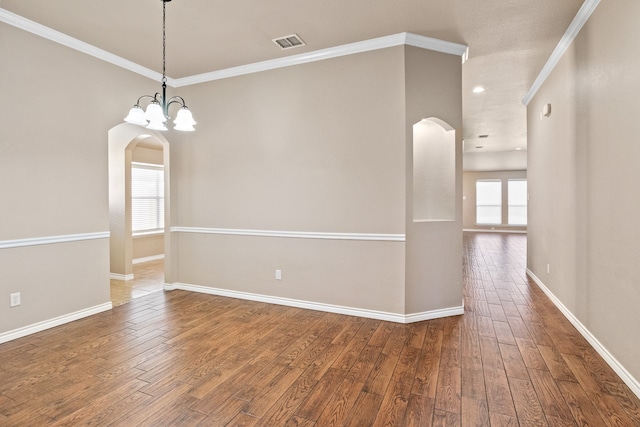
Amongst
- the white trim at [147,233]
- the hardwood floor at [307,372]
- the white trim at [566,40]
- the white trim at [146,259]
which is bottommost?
the hardwood floor at [307,372]

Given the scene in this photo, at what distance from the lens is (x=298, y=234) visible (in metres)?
3.91

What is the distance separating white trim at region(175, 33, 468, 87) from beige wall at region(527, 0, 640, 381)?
1.18 metres

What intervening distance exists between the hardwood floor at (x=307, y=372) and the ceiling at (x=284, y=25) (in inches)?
114

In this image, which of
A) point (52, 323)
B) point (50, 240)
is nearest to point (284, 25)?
point (50, 240)

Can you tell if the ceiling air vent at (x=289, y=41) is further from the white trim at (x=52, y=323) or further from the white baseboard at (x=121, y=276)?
the white baseboard at (x=121, y=276)

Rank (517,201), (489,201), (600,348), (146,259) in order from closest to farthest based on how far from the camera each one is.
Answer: (600,348) < (146,259) < (517,201) < (489,201)

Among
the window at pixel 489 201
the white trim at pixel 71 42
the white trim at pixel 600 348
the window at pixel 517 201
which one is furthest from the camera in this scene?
the window at pixel 489 201

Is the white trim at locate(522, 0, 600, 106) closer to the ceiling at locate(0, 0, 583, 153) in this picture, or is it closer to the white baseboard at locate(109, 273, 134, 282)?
the ceiling at locate(0, 0, 583, 153)

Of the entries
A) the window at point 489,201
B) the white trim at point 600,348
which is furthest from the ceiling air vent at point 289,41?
the window at point 489,201

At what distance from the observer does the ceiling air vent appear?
3388 millimetres

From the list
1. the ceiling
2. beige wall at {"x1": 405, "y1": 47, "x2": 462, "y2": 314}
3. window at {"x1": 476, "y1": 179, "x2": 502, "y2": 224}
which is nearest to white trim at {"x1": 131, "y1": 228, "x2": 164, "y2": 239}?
the ceiling

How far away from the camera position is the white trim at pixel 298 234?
3.51 metres

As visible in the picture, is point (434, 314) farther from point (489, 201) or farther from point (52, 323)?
point (489, 201)

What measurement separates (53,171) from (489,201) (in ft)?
44.0
